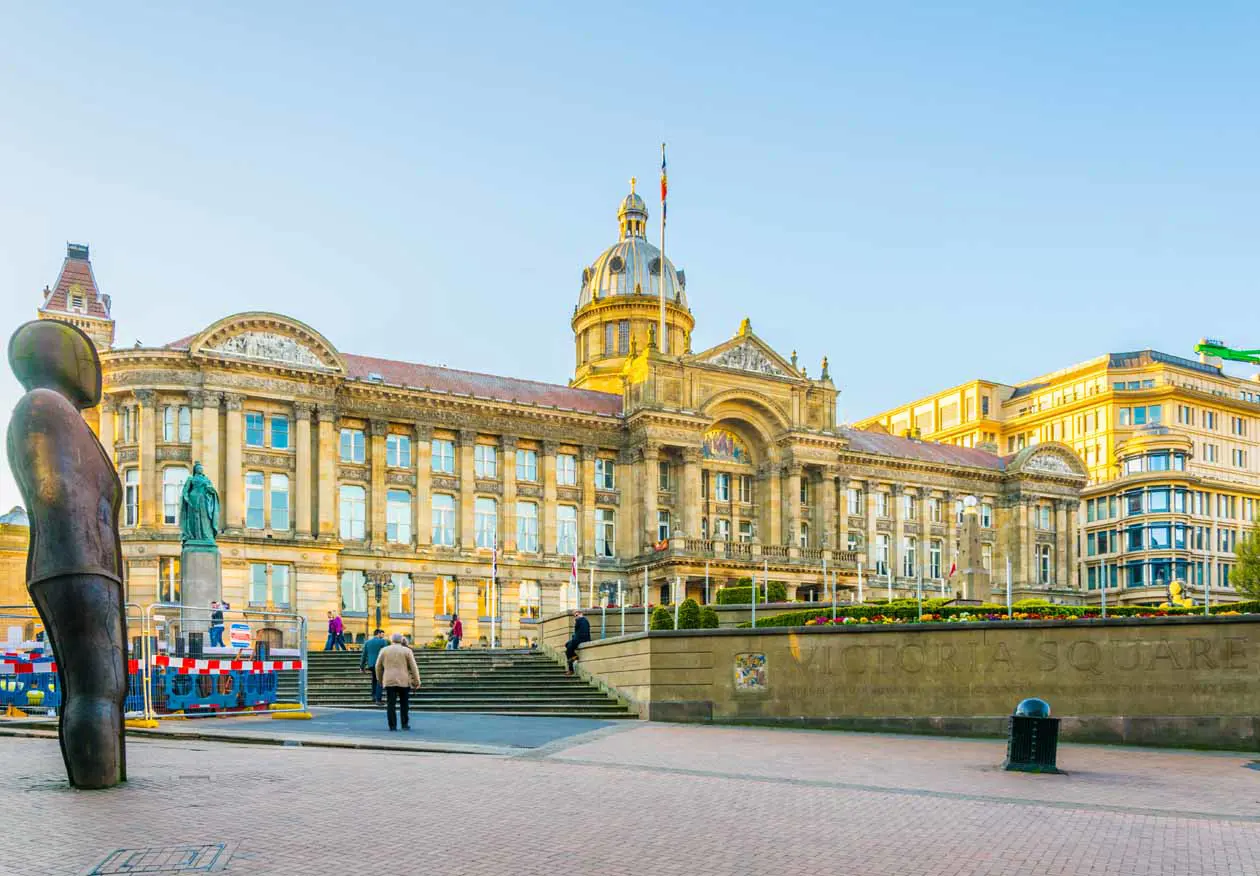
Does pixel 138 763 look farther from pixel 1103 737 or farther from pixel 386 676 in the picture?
pixel 1103 737

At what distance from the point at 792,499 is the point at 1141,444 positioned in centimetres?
3681

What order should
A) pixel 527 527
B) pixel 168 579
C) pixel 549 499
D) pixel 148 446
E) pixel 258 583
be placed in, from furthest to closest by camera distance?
1. pixel 549 499
2. pixel 527 527
3. pixel 258 583
4. pixel 148 446
5. pixel 168 579

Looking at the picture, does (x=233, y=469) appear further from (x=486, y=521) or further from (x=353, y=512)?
(x=486, y=521)

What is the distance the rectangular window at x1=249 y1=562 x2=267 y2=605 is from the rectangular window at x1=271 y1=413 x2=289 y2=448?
19.4ft

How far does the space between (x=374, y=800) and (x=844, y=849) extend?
5.34 meters

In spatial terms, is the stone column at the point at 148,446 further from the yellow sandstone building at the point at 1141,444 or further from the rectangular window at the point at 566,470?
the yellow sandstone building at the point at 1141,444

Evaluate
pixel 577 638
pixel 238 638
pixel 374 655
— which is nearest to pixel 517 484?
pixel 577 638

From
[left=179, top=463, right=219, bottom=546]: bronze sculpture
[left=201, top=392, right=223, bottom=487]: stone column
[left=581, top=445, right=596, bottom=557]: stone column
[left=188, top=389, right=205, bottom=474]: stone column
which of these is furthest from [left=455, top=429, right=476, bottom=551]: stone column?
[left=179, top=463, right=219, bottom=546]: bronze sculpture

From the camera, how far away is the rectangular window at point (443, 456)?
64.7 metres

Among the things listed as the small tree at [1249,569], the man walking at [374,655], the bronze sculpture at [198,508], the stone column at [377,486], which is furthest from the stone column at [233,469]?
the small tree at [1249,569]

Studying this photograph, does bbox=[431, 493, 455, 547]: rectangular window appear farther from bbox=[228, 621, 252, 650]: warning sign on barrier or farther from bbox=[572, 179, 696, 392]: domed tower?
bbox=[228, 621, 252, 650]: warning sign on barrier

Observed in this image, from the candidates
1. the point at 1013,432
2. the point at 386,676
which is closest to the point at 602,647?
the point at 386,676

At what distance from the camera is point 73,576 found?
43.5 ft

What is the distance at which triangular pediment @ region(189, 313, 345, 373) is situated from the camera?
5675 cm
